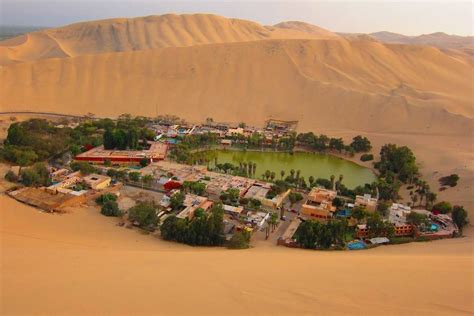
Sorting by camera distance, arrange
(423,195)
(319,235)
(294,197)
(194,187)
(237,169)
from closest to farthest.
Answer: (319,235), (294,197), (194,187), (423,195), (237,169)

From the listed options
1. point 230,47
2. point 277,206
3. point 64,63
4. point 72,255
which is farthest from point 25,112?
point 72,255

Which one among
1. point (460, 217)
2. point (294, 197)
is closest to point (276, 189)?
point (294, 197)

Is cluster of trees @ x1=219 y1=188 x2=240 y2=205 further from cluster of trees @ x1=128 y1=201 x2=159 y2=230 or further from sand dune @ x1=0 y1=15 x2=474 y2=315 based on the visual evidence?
sand dune @ x1=0 y1=15 x2=474 y2=315

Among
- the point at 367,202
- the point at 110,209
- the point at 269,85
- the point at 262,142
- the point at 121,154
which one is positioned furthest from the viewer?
the point at 269,85

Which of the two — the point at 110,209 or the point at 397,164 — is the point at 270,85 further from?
the point at 110,209

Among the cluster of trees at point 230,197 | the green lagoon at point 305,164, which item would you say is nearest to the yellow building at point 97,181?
the cluster of trees at point 230,197

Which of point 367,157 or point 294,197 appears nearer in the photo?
point 294,197
